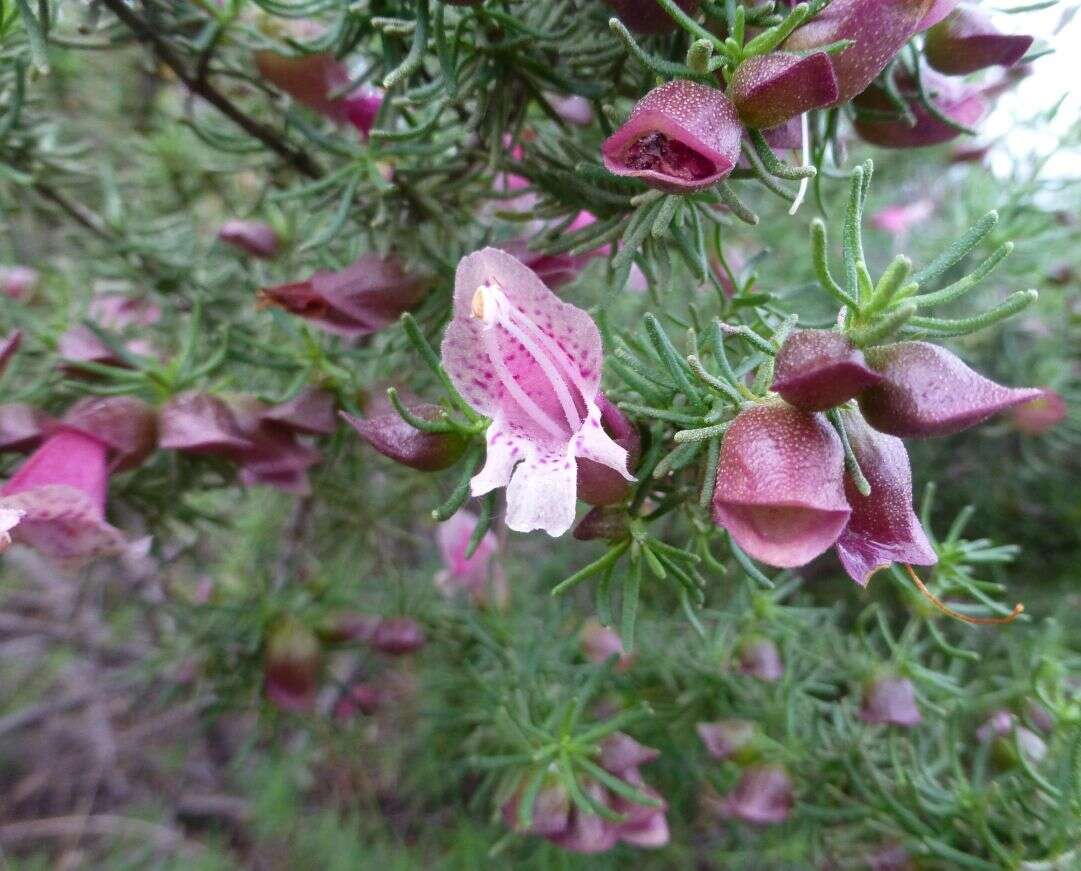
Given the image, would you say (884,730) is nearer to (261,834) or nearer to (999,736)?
(999,736)

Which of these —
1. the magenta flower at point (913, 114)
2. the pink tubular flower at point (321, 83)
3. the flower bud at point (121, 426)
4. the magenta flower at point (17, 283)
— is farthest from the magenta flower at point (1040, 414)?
the magenta flower at point (17, 283)

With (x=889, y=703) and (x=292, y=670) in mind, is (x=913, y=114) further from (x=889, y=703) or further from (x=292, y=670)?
(x=292, y=670)

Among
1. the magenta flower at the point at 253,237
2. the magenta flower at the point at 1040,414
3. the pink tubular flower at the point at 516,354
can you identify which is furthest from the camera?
the magenta flower at the point at 1040,414

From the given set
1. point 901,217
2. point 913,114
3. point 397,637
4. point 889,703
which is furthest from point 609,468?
point 901,217

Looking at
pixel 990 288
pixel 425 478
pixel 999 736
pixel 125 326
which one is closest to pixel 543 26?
pixel 425 478

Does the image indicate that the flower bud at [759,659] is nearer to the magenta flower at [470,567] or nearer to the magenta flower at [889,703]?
the magenta flower at [889,703]

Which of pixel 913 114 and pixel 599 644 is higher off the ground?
pixel 913 114
